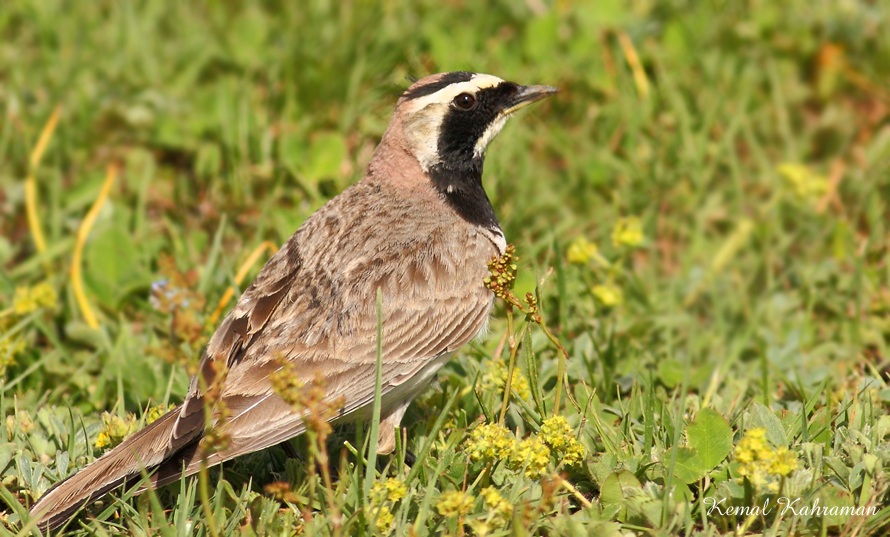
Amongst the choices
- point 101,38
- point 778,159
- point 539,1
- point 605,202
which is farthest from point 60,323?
point 778,159

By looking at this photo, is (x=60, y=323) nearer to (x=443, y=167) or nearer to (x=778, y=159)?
(x=443, y=167)

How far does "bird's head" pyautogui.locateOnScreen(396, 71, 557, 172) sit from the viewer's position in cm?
514

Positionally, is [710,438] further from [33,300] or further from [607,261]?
[33,300]

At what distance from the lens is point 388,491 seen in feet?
12.9

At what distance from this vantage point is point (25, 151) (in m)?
6.90

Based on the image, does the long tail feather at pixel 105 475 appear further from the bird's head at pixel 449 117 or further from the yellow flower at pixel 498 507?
the bird's head at pixel 449 117

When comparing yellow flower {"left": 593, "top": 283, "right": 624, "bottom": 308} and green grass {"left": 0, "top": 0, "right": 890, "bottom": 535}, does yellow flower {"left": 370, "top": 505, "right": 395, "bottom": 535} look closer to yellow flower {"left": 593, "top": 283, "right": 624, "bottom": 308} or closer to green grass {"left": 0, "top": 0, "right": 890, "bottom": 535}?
green grass {"left": 0, "top": 0, "right": 890, "bottom": 535}

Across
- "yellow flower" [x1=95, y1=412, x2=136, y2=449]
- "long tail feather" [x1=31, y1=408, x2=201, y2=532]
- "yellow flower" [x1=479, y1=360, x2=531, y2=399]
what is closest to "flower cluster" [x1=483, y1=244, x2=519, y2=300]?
"yellow flower" [x1=479, y1=360, x2=531, y2=399]

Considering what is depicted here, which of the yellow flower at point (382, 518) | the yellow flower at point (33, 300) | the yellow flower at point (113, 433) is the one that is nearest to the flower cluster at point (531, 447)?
the yellow flower at point (382, 518)

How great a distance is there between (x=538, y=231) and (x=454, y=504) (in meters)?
3.19

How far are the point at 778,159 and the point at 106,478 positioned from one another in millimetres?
5229

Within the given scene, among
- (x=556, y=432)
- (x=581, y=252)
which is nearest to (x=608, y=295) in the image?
(x=581, y=252)

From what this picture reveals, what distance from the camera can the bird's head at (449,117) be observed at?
16.9 ft

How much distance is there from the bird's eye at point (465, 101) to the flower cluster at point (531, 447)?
5.52 ft
